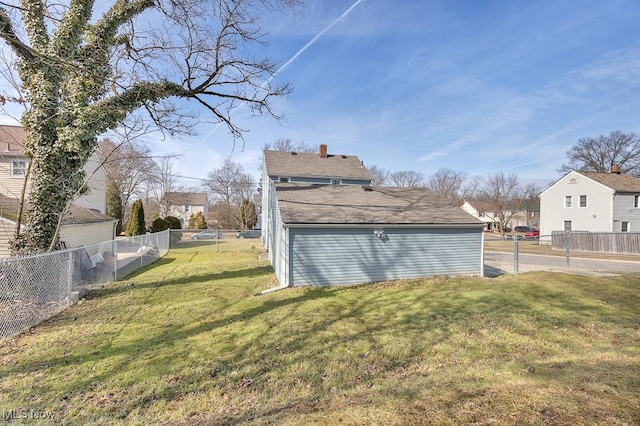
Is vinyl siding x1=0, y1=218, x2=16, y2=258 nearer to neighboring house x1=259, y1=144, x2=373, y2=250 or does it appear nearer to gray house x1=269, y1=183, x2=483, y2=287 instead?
gray house x1=269, y1=183, x2=483, y2=287

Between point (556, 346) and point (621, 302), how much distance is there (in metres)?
4.58

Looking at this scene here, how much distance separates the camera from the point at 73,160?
7.98 metres

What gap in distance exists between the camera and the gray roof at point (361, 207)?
32.9 feet

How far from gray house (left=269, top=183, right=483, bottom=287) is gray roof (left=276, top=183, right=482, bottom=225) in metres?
0.03

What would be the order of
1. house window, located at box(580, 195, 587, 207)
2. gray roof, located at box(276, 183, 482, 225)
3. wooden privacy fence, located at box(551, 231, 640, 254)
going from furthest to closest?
1. house window, located at box(580, 195, 587, 207)
2. wooden privacy fence, located at box(551, 231, 640, 254)
3. gray roof, located at box(276, 183, 482, 225)

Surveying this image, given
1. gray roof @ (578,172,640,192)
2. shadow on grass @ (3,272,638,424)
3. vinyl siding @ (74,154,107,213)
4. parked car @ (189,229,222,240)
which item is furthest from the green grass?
parked car @ (189,229,222,240)

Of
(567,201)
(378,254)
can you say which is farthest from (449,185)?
(378,254)

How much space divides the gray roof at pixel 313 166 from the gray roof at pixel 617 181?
18914 millimetres

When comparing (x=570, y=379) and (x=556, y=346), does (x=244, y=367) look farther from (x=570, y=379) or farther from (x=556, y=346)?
(x=556, y=346)

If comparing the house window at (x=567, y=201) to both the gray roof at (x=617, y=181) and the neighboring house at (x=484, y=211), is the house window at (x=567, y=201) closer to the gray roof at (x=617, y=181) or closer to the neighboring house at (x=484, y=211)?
the gray roof at (x=617, y=181)

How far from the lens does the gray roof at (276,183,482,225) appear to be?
32.9 ft

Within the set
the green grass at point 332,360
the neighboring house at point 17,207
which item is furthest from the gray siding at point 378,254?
the neighboring house at point 17,207

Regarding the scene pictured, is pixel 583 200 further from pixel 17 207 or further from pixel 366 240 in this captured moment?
pixel 17 207

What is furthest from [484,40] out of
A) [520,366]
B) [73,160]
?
[73,160]
